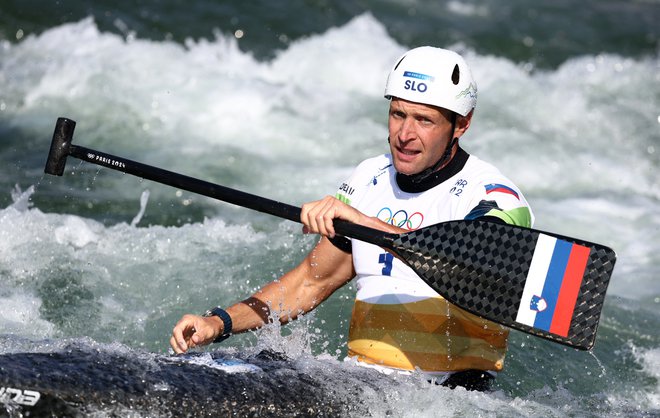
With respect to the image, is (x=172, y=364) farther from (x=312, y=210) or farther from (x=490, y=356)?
(x=490, y=356)

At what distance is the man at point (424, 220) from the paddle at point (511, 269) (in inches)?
5.2

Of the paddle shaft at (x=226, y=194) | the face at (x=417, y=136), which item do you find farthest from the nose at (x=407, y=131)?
the paddle shaft at (x=226, y=194)

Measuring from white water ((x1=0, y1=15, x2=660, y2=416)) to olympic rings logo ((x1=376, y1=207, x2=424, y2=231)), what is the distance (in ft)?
2.10

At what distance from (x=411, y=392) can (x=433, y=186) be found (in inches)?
32.0

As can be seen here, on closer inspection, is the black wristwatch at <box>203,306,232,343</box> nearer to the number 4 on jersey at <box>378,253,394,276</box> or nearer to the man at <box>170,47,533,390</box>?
the man at <box>170,47,533,390</box>

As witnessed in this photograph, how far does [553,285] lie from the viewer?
12.8ft

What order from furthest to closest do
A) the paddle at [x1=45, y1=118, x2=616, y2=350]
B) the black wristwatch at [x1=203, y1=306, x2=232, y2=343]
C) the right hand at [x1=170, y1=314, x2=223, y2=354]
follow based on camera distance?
1. the black wristwatch at [x1=203, y1=306, x2=232, y2=343]
2. the right hand at [x1=170, y1=314, x2=223, y2=354]
3. the paddle at [x1=45, y1=118, x2=616, y2=350]

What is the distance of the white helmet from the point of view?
13.8ft

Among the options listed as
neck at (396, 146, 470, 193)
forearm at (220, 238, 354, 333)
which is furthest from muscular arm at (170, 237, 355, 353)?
neck at (396, 146, 470, 193)

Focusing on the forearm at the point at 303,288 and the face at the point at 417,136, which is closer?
the face at the point at 417,136

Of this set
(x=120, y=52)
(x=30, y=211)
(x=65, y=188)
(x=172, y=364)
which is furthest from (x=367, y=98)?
(x=172, y=364)

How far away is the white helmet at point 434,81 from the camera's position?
13.8 ft

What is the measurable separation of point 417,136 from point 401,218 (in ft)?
1.11

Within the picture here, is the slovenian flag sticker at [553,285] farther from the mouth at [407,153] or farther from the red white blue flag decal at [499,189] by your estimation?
the mouth at [407,153]
